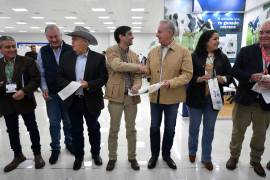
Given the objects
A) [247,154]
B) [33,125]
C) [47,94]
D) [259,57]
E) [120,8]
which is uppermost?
[120,8]

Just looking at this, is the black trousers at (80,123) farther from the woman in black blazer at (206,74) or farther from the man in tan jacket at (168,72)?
the woman in black blazer at (206,74)

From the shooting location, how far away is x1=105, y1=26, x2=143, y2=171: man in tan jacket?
101 inches

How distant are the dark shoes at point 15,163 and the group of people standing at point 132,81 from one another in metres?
0.01

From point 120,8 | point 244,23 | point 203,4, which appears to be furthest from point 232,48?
point 120,8

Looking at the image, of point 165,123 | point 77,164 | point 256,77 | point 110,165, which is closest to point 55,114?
point 77,164

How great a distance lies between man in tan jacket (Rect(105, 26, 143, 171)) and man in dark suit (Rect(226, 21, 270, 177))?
3.68 feet

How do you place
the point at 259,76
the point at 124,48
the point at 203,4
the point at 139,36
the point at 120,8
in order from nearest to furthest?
the point at 259,76, the point at 124,48, the point at 203,4, the point at 120,8, the point at 139,36

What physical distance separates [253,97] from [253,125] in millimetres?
360

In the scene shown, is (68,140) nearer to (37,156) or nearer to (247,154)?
(37,156)

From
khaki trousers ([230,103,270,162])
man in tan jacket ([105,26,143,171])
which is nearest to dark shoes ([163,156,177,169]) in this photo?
man in tan jacket ([105,26,143,171])

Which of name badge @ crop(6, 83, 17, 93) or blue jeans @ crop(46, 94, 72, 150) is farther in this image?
blue jeans @ crop(46, 94, 72, 150)

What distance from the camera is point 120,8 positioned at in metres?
10.8

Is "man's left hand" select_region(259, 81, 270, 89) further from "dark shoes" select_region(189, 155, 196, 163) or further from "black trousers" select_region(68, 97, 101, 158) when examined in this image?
"black trousers" select_region(68, 97, 101, 158)

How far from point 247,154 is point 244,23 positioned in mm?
3617
